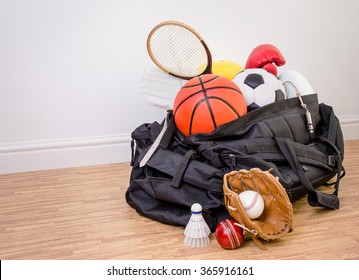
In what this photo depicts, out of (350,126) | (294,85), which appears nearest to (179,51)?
(294,85)

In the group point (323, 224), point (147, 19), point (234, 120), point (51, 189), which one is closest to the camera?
point (323, 224)

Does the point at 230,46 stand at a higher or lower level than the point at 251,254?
higher

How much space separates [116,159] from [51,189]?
0.55 m

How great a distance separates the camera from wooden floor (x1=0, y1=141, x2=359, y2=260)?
1.52 m

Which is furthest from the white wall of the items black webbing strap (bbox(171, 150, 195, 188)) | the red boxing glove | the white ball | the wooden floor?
black webbing strap (bbox(171, 150, 195, 188))

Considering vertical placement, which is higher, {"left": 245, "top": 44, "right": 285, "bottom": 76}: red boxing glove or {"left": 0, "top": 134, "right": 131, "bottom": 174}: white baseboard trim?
{"left": 245, "top": 44, "right": 285, "bottom": 76}: red boxing glove

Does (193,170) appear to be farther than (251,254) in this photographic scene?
Yes

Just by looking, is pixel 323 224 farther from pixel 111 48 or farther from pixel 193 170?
pixel 111 48

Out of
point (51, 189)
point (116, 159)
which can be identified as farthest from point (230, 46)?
point (51, 189)

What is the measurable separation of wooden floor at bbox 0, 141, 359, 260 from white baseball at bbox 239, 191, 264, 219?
101 millimetres

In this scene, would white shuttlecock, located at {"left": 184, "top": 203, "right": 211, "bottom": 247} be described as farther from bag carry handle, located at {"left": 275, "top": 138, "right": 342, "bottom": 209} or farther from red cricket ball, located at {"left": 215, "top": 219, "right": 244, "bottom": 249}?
bag carry handle, located at {"left": 275, "top": 138, "right": 342, "bottom": 209}

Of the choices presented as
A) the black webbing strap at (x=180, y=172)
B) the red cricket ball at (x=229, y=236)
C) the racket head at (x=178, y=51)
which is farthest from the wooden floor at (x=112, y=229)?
the racket head at (x=178, y=51)

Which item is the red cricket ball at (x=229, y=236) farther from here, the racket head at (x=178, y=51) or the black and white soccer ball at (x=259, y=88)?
the racket head at (x=178, y=51)
